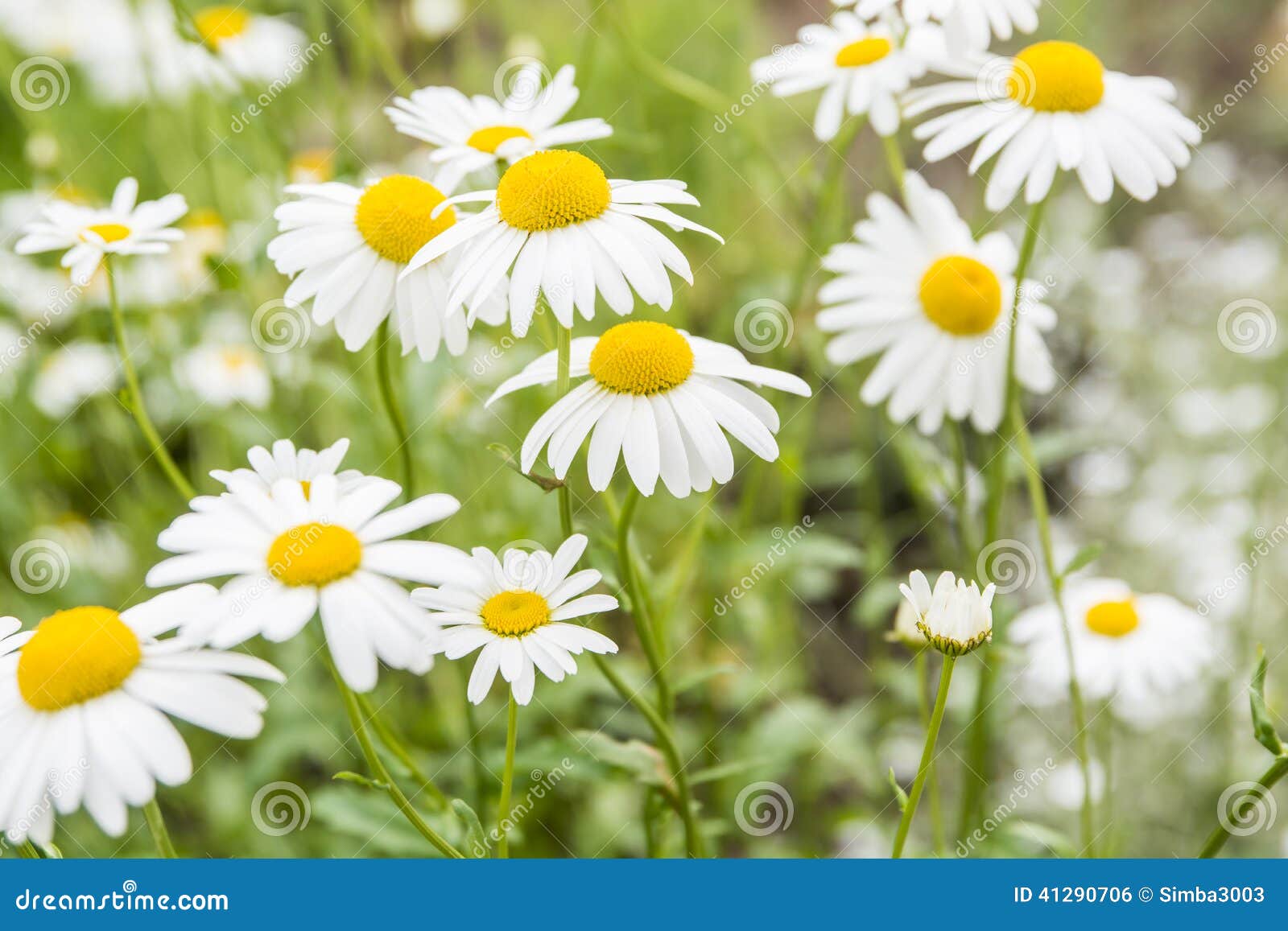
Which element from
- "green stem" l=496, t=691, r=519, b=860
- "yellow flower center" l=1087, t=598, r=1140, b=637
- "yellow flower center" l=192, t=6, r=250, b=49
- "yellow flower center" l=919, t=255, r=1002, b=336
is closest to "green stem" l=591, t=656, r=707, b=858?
"green stem" l=496, t=691, r=519, b=860

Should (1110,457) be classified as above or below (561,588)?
below

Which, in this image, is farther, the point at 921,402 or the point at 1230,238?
the point at 1230,238

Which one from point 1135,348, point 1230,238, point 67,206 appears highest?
point 67,206

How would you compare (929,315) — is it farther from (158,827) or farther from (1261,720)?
(158,827)

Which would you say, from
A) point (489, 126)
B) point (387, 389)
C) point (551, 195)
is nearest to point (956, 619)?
point (551, 195)

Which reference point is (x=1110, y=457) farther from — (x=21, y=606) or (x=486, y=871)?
(x=21, y=606)

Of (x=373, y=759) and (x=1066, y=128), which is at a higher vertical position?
(x=1066, y=128)

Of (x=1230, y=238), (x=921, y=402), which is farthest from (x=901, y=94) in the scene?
(x=1230, y=238)
